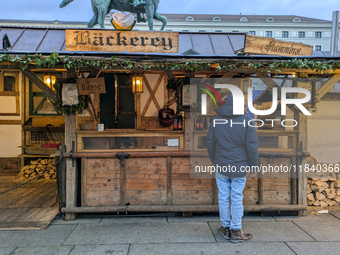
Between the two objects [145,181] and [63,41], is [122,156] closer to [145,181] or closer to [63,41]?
[145,181]

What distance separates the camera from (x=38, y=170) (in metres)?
7.40

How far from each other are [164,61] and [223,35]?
10.9 ft

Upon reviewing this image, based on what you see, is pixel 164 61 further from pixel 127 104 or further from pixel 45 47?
pixel 127 104

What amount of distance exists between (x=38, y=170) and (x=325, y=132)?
799 cm

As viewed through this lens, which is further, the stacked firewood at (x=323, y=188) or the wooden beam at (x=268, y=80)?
the stacked firewood at (x=323, y=188)

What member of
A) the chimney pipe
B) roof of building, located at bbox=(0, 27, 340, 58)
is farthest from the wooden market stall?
the chimney pipe

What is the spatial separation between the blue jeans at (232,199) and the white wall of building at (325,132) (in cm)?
395

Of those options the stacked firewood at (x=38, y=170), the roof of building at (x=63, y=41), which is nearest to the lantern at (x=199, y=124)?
the roof of building at (x=63, y=41)

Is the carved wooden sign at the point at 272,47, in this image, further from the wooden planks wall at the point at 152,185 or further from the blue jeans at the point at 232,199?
the blue jeans at the point at 232,199

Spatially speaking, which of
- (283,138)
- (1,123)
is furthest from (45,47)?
(283,138)

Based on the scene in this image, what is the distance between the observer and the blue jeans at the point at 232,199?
385 centimetres

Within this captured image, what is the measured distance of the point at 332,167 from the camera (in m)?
5.82

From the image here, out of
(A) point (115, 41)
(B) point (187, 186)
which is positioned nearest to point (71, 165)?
(B) point (187, 186)

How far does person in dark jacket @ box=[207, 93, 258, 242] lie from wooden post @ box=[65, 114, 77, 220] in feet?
8.36
